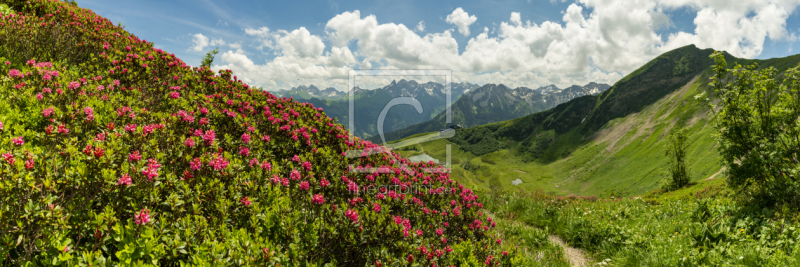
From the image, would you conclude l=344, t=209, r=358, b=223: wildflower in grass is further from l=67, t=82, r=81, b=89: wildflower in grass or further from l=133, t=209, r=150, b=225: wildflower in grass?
l=67, t=82, r=81, b=89: wildflower in grass

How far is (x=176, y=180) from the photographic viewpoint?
12.4ft

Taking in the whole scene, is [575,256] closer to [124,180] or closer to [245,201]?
[245,201]

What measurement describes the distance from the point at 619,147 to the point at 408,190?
227 metres

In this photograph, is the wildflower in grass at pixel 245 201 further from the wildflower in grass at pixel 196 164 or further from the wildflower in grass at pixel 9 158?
the wildflower in grass at pixel 9 158

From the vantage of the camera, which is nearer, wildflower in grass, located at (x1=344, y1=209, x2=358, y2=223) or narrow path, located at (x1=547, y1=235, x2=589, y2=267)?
wildflower in grass, located at (x1=344, y1=209, x2=358, y2=223)

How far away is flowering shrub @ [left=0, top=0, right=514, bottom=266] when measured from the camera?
2.86 metres

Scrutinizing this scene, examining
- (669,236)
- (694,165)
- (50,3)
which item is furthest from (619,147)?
(50,3)

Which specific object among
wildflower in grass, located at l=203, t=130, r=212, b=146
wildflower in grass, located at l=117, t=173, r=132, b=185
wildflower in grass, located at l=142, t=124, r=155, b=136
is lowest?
wildflower in grass, located at l=117, t=173, r=132, b=185

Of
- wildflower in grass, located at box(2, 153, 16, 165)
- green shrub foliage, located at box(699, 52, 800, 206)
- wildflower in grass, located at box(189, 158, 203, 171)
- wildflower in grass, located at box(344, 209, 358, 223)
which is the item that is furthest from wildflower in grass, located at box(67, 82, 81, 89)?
green shrub foliage, located at box(699, 52, 800, 206)

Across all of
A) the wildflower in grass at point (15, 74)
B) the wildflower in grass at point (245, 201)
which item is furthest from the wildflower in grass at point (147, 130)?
the wildflower in grass at point (15, 74)

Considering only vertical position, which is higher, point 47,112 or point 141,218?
point 47,112

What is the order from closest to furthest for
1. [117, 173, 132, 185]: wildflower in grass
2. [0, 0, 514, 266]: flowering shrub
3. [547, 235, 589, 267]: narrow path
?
1. [0, 0, 514, 266]: flowering shrub
2. [117, 173, 132, 185]: wildflower in grass
3. [547, 235, 589, 267]: narrow path

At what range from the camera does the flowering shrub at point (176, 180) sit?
2.86 m

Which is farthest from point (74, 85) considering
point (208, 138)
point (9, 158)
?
point (9, 158)
